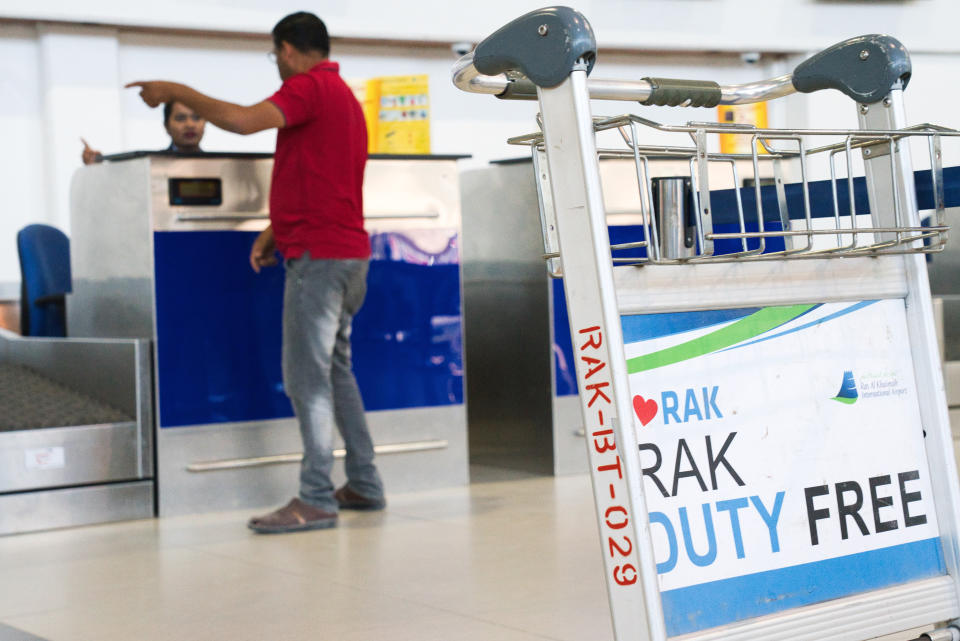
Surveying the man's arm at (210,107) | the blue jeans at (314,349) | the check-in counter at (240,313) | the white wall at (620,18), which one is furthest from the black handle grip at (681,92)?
the white wall at (620,18)

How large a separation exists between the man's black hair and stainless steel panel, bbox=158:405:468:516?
3.94 feet

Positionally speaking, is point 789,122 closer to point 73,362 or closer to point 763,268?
point 73,362

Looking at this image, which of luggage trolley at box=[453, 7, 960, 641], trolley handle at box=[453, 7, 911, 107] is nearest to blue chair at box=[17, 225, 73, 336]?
trolley handle at box=[453, 7, 911, 107]

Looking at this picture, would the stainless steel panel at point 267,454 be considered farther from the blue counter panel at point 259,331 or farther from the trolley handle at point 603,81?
the trolley handle at point 603,81

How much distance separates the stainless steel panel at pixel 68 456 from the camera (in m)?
3.53

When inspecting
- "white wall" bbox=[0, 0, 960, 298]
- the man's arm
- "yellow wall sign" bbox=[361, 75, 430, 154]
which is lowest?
the man's arm

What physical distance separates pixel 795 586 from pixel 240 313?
2.66 m

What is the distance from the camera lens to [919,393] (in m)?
1.68

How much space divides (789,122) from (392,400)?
5.08 metres

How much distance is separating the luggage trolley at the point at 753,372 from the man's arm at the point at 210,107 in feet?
6.28

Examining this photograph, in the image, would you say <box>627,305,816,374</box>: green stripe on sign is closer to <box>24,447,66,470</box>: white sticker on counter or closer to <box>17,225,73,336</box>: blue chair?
<box>24,447,66,470</box>: white sticker on counter

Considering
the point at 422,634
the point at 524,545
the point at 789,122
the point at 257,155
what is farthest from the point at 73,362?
the point at 789,122

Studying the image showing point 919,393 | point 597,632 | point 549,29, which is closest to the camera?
point 549,29

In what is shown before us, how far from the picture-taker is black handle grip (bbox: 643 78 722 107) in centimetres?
152
